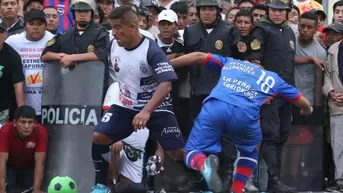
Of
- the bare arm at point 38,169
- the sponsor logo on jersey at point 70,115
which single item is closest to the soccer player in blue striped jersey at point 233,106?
the sponsor logo on jersey at point 70,115

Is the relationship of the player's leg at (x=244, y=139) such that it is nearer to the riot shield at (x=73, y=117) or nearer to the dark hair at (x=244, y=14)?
the riot shield at (x=73, y=117)

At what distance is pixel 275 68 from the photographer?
11602 millimetres

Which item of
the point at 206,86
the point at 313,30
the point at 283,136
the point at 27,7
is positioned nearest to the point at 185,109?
the point at 206,86

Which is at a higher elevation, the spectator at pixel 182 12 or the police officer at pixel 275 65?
the spectator at pixel 182 12

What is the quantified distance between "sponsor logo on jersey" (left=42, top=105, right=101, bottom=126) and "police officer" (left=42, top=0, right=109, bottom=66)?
1.77 ft

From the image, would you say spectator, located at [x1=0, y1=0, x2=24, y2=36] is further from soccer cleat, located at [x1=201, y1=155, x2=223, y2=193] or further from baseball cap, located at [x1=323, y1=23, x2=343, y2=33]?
baseball cap, located at [x1=323, y1=23, x2=343, y2=33]

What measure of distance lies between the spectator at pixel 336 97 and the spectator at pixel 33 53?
12.1ft

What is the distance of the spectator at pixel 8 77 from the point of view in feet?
37.5

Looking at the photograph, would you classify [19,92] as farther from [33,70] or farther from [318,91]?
[318,91]

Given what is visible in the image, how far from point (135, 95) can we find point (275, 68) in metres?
2.13

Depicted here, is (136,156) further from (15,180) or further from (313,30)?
(313,30)

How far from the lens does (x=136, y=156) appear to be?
11.0 metres

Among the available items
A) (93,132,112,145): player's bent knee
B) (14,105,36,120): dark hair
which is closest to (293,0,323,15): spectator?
(14,105,36,120): dark hair

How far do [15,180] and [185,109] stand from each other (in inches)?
91.4
